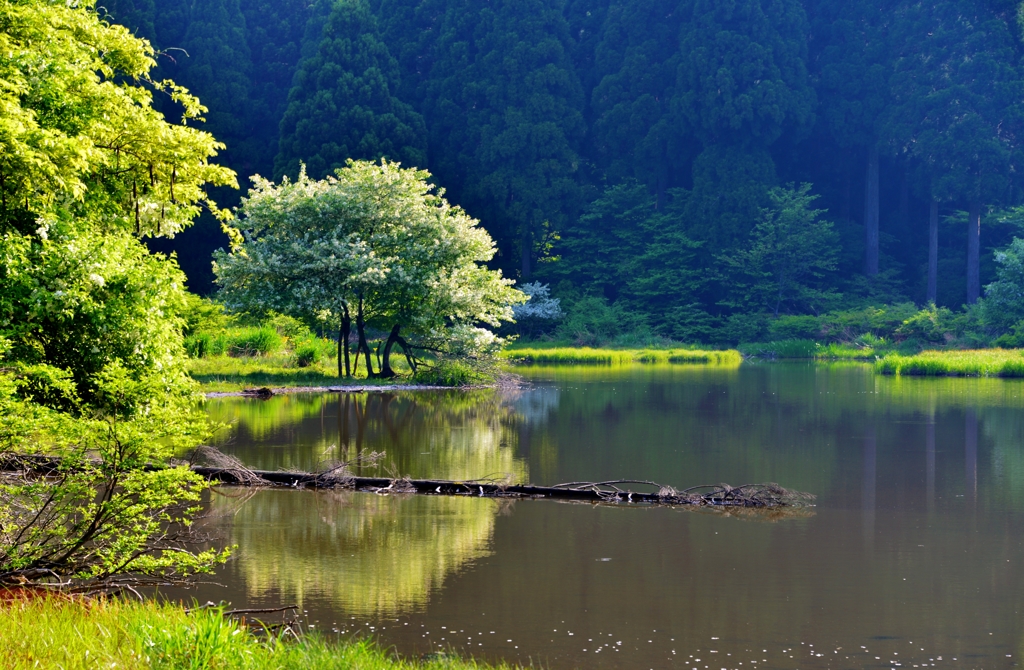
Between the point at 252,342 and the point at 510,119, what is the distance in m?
31.2

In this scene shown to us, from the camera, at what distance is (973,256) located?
→ 59562mm

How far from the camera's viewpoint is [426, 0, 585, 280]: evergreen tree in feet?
206

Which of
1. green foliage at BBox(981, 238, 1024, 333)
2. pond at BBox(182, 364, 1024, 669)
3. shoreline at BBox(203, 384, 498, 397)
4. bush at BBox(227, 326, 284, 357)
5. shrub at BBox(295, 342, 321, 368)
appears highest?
green foliage at BBox(981, 238, 1024, 333)

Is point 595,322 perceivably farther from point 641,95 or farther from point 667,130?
point 641,95

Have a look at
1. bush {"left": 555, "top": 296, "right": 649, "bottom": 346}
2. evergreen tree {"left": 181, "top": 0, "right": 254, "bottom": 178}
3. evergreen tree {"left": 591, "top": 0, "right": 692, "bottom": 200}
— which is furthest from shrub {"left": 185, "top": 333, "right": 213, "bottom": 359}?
evergreen tree {"left": 591, "top": 0, "right": 692, "bottom": 200}

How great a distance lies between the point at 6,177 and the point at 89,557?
14.2 ft

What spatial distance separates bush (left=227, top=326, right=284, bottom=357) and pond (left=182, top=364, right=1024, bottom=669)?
13.5 metres

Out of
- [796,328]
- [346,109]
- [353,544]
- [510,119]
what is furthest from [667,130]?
[353,544]

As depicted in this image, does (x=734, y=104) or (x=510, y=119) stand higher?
(x=734, y=104)

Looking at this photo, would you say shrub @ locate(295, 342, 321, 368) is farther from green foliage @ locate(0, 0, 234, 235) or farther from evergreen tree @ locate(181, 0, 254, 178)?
evergreen tree @ locate(181, 0, 254, 178)

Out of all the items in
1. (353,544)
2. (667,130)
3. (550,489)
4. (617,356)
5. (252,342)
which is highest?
(667,130)

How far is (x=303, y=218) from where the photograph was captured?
3200cm

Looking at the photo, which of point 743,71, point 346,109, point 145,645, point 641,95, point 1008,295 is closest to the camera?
point 145,645

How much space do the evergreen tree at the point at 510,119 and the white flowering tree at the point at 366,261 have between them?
1157 inches
